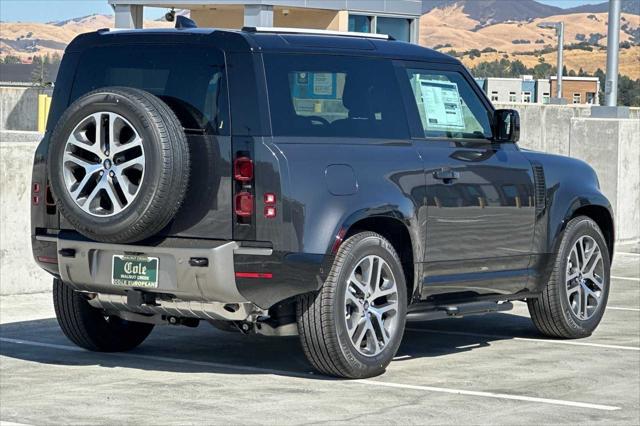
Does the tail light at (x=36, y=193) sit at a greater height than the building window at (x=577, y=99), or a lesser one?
greater

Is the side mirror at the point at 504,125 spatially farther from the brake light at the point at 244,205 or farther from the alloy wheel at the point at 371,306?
the brake light at the point at 244,205

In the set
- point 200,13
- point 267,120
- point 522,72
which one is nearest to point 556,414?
point 267,120

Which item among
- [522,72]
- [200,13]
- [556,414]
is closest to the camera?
[556,414]

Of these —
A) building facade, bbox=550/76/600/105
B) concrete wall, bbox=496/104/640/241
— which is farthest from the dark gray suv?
building facade, bbox=550/76/600/105

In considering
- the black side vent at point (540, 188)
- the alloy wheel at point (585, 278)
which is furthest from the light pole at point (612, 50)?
the black side vent at point (540, 188)

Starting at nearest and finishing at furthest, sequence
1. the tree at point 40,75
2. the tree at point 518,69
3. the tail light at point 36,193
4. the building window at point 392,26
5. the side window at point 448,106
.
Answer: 1. the tail light at point 36,193
2. the side window at point 448,106
3. the building window at point 392,26
4. the tree at point 40,75
5. the tree at point 518,69

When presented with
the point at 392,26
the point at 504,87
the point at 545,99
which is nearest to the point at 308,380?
the point at 392,26

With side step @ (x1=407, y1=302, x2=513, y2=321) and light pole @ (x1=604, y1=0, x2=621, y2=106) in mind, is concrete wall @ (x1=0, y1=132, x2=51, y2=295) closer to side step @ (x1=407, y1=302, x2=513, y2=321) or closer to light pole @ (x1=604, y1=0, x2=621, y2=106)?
side step @ (x1=407, y1=302, x2=513, y2=321)

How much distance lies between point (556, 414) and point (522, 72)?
386 ft

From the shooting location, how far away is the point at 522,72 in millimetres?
124312

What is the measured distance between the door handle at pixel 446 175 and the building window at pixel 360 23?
20912 millimetres

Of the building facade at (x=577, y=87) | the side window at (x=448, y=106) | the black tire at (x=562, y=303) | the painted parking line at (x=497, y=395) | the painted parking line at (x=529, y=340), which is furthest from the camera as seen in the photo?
the building facade at (x=577, y=87)

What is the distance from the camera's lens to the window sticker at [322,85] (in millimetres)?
9273

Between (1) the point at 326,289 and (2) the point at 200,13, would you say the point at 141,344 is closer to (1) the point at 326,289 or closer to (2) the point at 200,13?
(1) the point at 326,289
